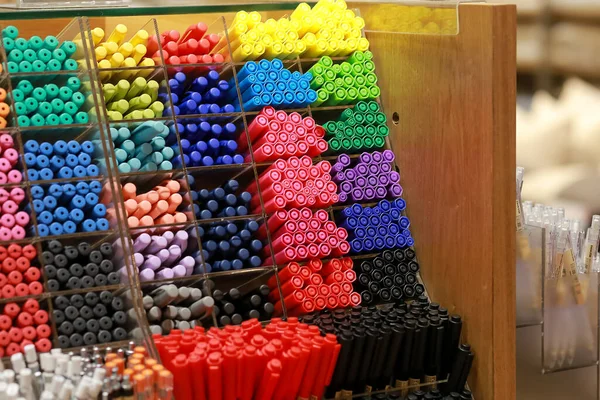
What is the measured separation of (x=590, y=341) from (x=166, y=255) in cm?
115

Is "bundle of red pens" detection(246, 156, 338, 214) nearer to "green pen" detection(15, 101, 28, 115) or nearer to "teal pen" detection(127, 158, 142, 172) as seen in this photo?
"teal pen" detection(127, 158, 142, 172)

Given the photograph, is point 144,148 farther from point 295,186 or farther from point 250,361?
point 250,361

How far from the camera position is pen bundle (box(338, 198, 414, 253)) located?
2115mm

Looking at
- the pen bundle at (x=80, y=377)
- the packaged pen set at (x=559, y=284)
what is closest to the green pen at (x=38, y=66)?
the pen bundle at (x=80, y=377)

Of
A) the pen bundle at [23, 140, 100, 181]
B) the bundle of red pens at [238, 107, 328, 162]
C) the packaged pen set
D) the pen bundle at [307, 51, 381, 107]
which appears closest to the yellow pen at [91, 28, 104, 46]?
the pen bundle at [23, 140, 100, 181]

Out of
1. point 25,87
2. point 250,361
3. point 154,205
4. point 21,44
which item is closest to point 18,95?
point 25,87

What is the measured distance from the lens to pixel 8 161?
1.80 metres

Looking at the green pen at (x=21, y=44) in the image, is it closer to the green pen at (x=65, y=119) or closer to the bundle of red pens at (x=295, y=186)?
the green pen at (x=65, y=119)

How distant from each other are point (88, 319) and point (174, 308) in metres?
0.20

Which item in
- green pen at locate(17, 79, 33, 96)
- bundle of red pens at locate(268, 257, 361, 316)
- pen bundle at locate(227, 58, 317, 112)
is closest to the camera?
green pen at locate(17, 79, 33, 96)

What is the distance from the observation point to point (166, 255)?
190 cm

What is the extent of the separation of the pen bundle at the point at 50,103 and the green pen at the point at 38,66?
0.11ft

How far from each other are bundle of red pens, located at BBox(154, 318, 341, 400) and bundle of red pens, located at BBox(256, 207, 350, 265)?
0.81 feet

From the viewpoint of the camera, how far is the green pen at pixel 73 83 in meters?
1.91
